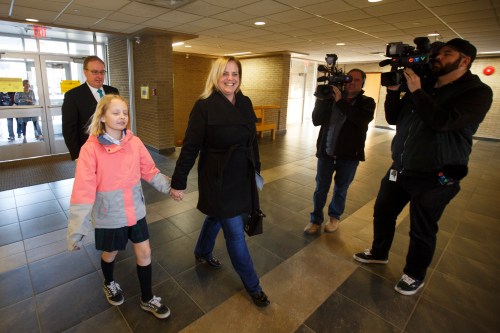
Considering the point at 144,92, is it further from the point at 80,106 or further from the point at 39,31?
the point at 80,106

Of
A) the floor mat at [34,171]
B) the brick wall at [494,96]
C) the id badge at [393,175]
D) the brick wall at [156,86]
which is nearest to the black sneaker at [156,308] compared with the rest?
the id badge at [393,175]

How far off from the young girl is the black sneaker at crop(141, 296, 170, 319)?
25mm

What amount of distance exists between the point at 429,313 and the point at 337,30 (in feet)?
17.8

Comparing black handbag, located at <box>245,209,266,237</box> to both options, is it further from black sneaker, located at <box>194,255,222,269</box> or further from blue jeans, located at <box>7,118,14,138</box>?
blue jeans, located at <box>7,118,14,138</box>

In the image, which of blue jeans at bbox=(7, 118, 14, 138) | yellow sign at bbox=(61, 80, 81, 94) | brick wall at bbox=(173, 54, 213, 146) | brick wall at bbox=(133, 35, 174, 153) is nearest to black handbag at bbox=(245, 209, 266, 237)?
brick wall at bbox=(133, 35, 174, 153)

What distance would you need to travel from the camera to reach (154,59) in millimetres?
6402

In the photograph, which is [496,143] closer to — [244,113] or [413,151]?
[413,151]

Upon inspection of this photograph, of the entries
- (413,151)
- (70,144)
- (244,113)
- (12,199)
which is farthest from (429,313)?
(12,199)

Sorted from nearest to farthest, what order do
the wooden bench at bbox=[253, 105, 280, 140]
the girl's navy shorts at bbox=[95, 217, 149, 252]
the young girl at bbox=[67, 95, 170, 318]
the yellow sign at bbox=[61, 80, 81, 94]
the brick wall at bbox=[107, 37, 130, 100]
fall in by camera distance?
1. the young girl at bbox=[67, 95, 170, 318]
2. the girl's navy shorts at bbox=[95, 217, 149, 252]
3. the yellow sign at bbox=[61, 80, 81, 94]
4. the brick wall at bbox=[107, 37, 130, 100]
5. the wooden bench at bbox=[253, 105, 280, 140]

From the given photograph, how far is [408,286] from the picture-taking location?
7.20 feet

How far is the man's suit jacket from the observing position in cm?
248

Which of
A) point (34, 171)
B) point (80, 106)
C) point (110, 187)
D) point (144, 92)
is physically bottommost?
point (34, 171)

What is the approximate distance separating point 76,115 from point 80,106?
89 mm

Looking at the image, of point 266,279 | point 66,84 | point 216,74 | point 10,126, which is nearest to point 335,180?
point 266,279
